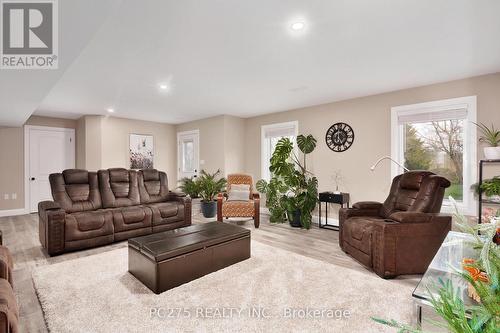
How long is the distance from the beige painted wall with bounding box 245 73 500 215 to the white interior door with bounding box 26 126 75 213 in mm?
5472

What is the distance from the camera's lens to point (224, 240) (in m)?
2.81

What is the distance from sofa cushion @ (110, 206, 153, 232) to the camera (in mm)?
3760

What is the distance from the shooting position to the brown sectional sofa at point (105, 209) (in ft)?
10.8

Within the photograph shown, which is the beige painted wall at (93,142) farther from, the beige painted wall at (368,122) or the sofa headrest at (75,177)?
the beige painted wall at (368,122)

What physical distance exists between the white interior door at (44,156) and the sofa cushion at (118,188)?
2.98 metres

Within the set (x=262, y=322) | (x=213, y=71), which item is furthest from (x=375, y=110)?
(x=262, y=322)

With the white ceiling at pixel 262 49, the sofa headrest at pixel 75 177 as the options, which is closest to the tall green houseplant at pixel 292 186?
the white ceiling at pixel 262 49

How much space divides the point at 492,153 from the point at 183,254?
12.6ft

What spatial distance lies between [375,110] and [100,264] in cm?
468

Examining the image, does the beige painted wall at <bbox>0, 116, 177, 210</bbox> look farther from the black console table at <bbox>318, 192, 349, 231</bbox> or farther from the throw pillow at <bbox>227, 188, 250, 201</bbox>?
the black console table at <bbox>318, 192, 349, 231</bbox>

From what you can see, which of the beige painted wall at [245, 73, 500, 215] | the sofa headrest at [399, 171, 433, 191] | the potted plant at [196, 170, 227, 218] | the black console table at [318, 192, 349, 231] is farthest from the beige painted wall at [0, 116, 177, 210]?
the sofa headrest at [399, 171, 433, 191]

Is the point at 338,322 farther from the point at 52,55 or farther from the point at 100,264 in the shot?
the point at 52,55

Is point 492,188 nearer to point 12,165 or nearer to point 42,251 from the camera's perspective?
point 42,251

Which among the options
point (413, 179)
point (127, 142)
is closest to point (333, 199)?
point (413, 179)
